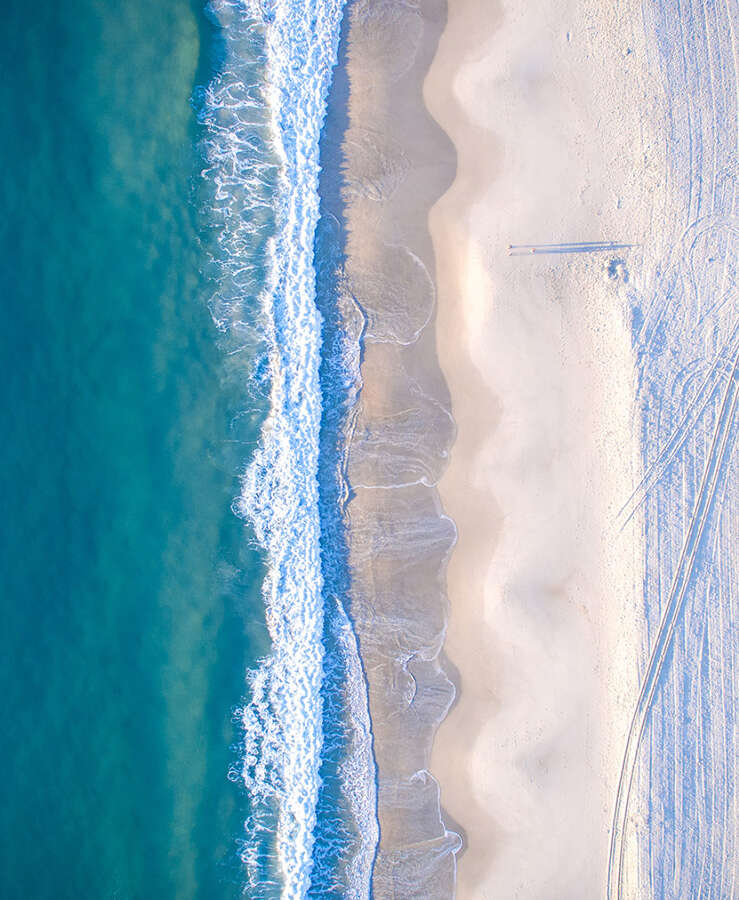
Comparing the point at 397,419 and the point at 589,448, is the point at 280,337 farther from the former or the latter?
the point at 589,448

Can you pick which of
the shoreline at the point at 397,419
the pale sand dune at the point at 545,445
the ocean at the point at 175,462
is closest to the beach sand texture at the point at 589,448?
the pale sand dune at the point at 545,445

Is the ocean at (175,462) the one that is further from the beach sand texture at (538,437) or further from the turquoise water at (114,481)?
the beach sand texture at (538,437)

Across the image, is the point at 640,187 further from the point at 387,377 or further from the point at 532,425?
the point at 387,377

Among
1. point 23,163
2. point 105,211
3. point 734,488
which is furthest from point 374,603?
point 23,163

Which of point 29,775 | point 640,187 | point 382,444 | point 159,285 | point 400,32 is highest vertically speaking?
point 400,32

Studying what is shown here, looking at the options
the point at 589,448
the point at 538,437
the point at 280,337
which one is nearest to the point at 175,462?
the point at 280,337

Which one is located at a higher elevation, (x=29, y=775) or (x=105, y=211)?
(x=105, y=211)

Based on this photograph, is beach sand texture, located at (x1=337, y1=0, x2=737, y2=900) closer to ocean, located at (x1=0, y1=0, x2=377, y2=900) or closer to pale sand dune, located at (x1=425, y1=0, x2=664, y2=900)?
pale sand dune, located at (x1=425, y1=0, x2=664, y2=900)
